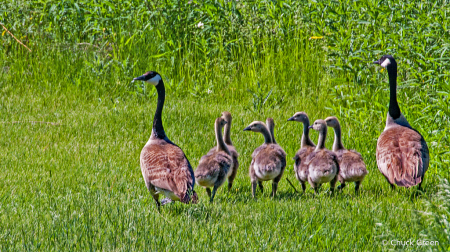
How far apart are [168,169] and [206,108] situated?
4437mm

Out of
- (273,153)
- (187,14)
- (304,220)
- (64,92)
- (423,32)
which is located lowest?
(304,220)

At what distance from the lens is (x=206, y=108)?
32.5ft

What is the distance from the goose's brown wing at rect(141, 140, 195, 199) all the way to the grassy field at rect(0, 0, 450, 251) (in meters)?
0.34

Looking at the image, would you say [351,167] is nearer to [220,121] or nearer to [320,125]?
[320,125]

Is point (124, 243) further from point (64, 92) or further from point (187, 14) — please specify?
point (187, 14)

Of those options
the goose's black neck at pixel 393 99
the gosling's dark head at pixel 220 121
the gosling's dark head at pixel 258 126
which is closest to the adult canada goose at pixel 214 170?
the gosling's dark head at pixel 220 121

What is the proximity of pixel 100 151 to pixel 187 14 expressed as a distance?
522 cm

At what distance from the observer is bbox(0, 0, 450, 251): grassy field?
16.6ft

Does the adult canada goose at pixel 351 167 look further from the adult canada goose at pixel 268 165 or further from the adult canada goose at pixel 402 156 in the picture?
the adult canada goose at pixel 268 165

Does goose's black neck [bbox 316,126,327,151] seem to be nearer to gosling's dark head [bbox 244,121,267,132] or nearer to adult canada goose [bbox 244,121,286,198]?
adult canada goose [bbox 244,121,286,198]

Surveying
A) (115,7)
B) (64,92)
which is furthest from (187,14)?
(64,92)

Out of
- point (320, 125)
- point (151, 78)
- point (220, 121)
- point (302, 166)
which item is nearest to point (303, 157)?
point (302, 166)

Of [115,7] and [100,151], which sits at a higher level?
[115,7]

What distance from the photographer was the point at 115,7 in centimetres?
1241
